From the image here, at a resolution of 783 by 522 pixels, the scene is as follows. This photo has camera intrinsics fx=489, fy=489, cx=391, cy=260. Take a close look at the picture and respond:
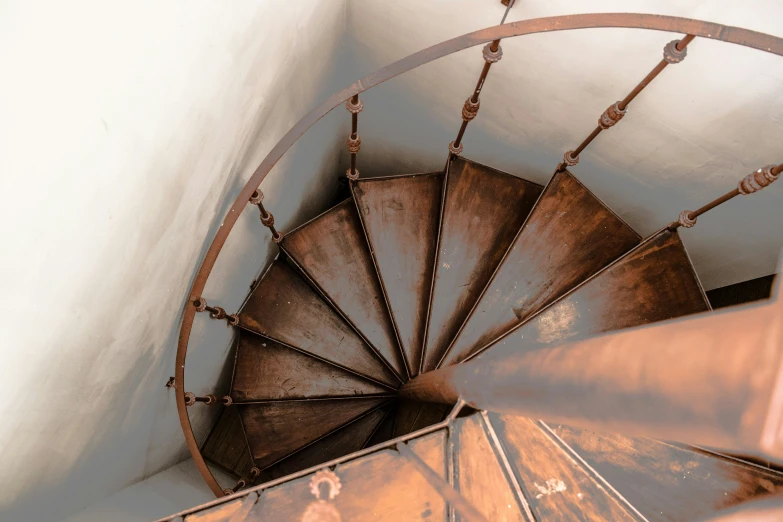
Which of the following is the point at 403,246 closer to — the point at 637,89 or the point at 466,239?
the point at 466,239

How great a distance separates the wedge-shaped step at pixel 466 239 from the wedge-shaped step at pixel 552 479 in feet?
4.52

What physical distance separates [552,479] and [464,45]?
1640 mm

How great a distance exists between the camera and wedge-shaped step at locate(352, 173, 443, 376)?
3059 mm

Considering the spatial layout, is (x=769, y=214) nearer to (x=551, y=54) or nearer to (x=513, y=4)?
(x=551, y=54)

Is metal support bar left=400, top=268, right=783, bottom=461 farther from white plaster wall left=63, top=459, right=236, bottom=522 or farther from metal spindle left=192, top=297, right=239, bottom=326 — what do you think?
white plaster wall left=63, top=459, right=236, bottom=522

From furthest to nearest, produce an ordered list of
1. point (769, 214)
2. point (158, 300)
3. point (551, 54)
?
1. point (769, 214)
2. point (551, 54)
3. point (158, 300)

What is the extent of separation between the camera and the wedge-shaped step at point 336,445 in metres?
3.17

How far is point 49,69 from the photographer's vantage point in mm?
1115

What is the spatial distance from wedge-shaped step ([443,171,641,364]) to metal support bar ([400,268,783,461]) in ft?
7.09

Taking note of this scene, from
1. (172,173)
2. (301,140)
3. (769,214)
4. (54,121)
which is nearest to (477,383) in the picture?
(54,121)

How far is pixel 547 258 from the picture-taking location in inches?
113

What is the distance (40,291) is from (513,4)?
2197 millimetres

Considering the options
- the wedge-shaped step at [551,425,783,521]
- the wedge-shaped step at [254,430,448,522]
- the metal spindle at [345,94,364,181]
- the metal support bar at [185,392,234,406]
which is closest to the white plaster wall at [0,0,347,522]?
the metal support bar at [185,392,234,406]

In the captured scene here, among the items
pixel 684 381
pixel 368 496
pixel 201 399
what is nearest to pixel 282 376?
pixel 201 399
